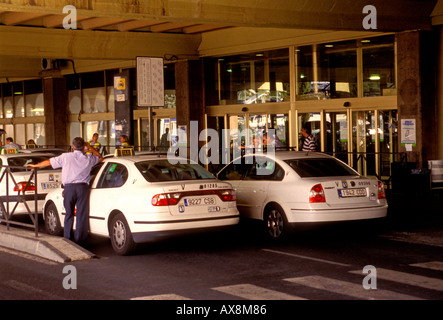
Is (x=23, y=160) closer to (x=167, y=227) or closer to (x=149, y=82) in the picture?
(x=149, y=82)

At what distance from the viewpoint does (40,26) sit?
940 inches

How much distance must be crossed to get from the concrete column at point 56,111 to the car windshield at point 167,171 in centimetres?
2264

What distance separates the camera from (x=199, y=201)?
1100 centimetres

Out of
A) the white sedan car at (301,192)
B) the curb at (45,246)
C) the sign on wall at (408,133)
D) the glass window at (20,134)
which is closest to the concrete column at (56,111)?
the glass window at (20,134)

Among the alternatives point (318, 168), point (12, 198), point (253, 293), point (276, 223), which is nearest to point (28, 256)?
point (12, 198)

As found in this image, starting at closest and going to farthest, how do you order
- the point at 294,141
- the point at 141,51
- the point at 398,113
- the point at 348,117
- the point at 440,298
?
the point at 440,298 < the point at 398,113 < the point at 348,117 < the point at 294,141 < the point at 141,51

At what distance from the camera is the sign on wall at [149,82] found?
641 inches

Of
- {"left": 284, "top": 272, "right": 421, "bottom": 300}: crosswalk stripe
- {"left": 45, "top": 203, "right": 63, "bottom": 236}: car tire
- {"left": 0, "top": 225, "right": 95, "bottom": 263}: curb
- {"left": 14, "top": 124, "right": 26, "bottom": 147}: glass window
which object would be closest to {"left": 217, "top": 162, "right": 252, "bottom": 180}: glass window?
{"left": 45, "top": 203, "right": 63, "bottom": 236}: car tire

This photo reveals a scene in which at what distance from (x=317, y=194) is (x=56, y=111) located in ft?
79.4

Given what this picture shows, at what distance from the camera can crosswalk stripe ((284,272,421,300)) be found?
26.4 feet

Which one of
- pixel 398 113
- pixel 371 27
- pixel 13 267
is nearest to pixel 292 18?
pixel 371 27

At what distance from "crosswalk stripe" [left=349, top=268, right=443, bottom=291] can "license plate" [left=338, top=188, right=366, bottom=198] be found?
93.2 inches
